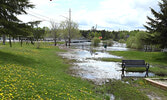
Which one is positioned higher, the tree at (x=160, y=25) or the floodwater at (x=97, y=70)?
the tree at (x=160, y=25)

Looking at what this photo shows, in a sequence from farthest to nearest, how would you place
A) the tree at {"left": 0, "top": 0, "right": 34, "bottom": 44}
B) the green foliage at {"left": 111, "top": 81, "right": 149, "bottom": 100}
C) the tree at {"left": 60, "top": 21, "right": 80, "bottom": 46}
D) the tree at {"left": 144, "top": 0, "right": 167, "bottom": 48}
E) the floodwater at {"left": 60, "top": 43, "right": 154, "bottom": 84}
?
the tree at {"left": 60, "top": 21, "right": 80, "bottom": 46} → the tree at {"left": 144, "top": 0, "right": 167, "bottom": 48} → the tree at {"left": 0, "top": 0, "right": 34, "bottom": 44} → the floodwater at {"left": 60, "top": 43, "right": 154, "bottom": 84} → the green foliage at {"left": 111, "top": 81, "right": 149, "bottom": 100}

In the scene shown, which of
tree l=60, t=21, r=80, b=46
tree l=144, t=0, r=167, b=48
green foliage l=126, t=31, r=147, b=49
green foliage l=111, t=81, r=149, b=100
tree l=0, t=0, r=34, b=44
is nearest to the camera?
green foliage l=111, t=81, r=149, b=100

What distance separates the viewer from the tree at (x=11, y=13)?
11297 mm

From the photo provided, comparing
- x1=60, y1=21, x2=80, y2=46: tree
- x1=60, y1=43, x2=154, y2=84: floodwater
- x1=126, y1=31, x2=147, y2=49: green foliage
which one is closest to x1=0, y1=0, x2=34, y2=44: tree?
x1=60, y1=43, x2=154, y2=84: floodwater

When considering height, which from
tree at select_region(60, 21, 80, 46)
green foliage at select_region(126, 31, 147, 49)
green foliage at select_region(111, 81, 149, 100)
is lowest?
green foliage at select_region(111, 81, 149, 100)

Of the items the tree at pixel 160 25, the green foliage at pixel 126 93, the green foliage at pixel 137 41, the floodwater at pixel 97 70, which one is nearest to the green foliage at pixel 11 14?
the floodwater at pixel 97 70

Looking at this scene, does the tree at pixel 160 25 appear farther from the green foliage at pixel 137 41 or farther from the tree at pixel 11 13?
the green foliage at pixel 137 41

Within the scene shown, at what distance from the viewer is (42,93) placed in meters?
5.15

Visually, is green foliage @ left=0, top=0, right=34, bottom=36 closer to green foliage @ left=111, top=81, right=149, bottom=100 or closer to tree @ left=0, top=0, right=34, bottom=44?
tree @ left=0, top=0, right=34, bottom=44

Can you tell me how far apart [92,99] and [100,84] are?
100 inches

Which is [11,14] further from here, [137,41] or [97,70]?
[137,41]

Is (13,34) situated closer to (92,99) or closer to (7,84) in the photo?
(7,84)

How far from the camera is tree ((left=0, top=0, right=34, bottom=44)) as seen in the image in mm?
11297

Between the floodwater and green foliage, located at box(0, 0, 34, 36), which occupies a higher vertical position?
green foliage, located at box(0, 0, 34, 36)
